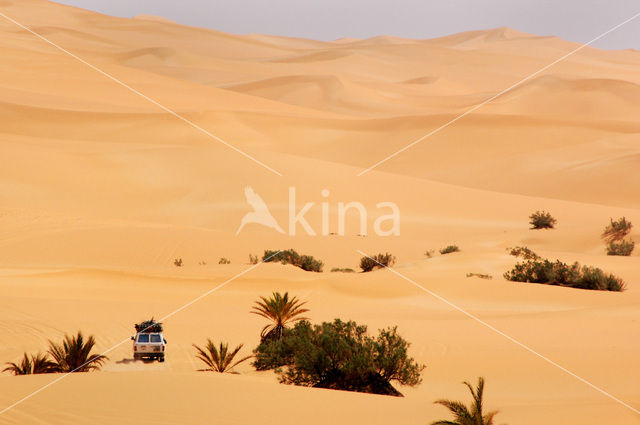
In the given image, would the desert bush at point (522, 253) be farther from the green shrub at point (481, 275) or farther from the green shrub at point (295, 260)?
the green shrub at point (295, 260)

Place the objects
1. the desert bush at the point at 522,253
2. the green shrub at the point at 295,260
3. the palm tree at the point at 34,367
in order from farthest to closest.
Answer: the green shrub at the point at 295,260, the desert bush at the point at 522,253, the palm tree at the point at 34,367

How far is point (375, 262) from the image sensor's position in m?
23.9

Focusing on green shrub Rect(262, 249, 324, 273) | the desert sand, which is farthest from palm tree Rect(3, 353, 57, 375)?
green shrub Rect(262, 249, 324, 273)

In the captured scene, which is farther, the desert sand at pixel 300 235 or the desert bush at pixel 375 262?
the desert bush at pixel 375 262

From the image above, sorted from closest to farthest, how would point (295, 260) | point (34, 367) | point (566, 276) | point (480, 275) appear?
point (34, 367) < point (566, 276) < point (480, 275) < point (295, 260)

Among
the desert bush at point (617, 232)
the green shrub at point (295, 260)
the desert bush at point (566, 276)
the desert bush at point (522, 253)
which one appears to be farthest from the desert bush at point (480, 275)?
the desert bush at point (617, 232)

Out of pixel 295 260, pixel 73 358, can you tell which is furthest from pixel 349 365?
pixel 295 260

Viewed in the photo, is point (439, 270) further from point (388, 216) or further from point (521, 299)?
point (388, 216)

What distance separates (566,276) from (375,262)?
649 cm

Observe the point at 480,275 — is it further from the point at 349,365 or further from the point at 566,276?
the point at 349,365

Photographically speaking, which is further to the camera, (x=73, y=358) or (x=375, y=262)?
(x=375, y=262)

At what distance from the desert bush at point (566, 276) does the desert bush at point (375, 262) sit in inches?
186

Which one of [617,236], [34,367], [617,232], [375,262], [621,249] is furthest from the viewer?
[617,232]

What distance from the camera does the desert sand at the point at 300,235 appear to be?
829 centimetres
